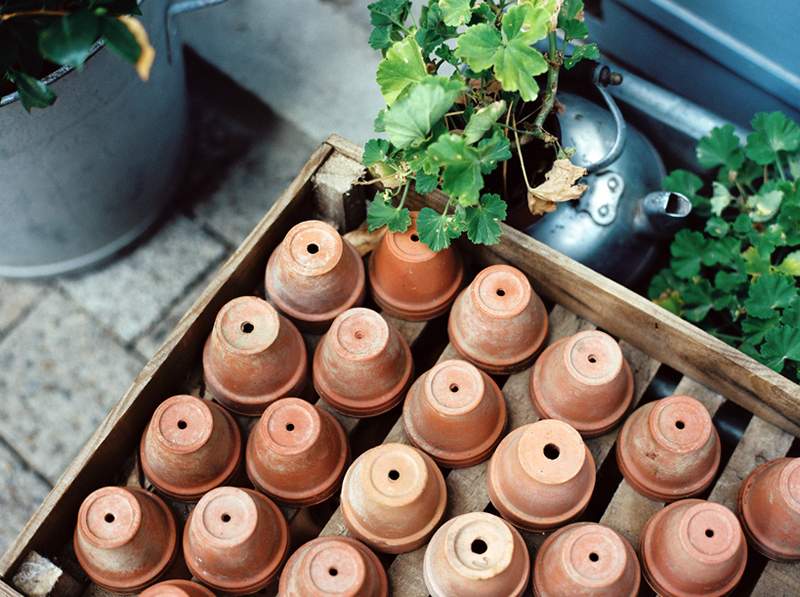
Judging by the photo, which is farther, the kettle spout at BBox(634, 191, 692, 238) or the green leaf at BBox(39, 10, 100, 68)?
the kettle spout at BBox(634, 191, 692, 238)

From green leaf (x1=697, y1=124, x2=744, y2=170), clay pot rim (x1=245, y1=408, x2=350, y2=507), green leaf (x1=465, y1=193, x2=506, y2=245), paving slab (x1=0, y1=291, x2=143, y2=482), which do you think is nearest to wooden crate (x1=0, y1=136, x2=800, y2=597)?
clay pot rim (x1=245, y1=408, x2=350, y2=507)

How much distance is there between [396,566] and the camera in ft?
4.59

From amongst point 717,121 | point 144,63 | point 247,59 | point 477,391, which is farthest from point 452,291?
point 247,59

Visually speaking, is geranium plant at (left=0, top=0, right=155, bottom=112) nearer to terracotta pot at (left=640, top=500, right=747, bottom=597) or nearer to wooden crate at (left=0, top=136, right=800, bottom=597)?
wooden crate at (left=0, top=136, right=800, bottom=597)

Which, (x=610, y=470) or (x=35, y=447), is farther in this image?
(x=35, y=447)

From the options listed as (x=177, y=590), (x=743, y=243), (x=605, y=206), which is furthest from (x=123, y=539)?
(x=743, y=243)

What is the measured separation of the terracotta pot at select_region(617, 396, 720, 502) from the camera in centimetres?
137

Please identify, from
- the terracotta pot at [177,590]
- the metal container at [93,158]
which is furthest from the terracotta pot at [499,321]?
the metal container at [93,158]

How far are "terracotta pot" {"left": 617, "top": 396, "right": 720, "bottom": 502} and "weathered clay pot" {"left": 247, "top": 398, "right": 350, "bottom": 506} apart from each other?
479mm

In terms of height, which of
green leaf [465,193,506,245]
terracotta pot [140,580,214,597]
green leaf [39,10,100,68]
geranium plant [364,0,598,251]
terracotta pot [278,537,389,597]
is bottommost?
terracotta pot [140,580,214,597]

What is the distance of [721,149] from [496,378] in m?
0.82

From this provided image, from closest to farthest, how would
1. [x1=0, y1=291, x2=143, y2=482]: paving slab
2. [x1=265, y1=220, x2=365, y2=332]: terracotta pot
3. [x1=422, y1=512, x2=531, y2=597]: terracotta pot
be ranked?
[x1=422, y1=512, x2=531, y2=597]: terracotta pot, [x1=265, y1=220, x2=365, y2=332]: terracotta pot, [x1=0, y1=291, x2=143, y2=482]: paving slab

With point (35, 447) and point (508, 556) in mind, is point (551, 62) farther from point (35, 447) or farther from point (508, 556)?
point (35, 447)

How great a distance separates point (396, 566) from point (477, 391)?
1.02 feet
